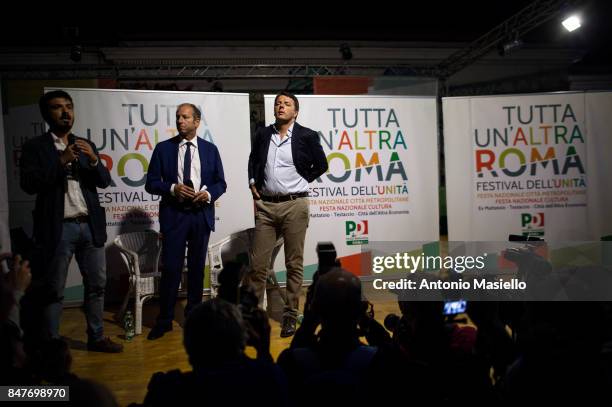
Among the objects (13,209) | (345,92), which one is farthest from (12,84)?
(345,92)

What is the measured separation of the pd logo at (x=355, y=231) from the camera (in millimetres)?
4945

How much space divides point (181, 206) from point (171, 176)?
241 millimetres

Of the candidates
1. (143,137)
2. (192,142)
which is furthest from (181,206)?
(143,137)

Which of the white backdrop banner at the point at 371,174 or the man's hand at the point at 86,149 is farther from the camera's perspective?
the white backdrop banner at the point at 371,174

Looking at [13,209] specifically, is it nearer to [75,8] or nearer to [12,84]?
[12,84]

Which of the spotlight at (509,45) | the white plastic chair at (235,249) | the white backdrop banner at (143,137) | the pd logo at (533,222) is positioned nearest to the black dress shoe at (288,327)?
the white plastic chair at (235,249)

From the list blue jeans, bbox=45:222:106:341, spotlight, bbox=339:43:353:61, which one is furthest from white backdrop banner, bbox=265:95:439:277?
spotlight, bbox=339:43:353:61

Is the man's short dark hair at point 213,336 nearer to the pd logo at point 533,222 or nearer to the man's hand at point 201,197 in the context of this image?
the man's hand at point 201,197

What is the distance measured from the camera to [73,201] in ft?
9.72

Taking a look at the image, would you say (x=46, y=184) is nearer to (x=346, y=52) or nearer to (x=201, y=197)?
(x=201, y=197)

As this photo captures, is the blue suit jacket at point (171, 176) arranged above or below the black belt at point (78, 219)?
above

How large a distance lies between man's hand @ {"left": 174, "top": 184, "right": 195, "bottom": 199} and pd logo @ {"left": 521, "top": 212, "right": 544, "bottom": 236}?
3581 millimetres

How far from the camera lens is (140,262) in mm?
4355

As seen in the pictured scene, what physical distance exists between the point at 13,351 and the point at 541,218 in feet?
16.4
